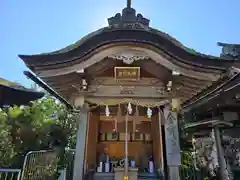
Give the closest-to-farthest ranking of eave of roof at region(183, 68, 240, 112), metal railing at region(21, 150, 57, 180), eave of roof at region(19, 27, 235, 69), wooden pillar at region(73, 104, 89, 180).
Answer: eave of roof at region(19, 27, 235, 69)
wooden pillar at region(73, 104, 89, 180)
metal railing at region(21, 150, 57, 180)
eave of roof at region(183, 68, 240, 112)

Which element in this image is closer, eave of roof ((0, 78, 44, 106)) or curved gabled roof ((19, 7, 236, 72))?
curved gabled roof ((19, 7, 236, 72))

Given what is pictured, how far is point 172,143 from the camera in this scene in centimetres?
482

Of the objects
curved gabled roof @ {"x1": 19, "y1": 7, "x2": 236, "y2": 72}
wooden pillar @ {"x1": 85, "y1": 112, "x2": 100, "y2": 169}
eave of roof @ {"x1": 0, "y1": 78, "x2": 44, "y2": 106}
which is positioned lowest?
wooden pillar @ {"x1": 85, "y1": 112, "x2": 100, "y2": 169}

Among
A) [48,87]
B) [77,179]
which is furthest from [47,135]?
[77,179]

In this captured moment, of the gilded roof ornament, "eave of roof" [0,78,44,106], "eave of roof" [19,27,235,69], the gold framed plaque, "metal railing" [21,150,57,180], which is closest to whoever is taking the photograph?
"eave of roof" [19,27,235,69]

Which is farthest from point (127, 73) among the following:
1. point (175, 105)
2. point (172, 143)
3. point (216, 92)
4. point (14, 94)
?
point (216, 92)

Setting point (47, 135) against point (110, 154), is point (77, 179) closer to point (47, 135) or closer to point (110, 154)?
point (110, 154)

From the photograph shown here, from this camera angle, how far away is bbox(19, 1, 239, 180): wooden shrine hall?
4.60 m

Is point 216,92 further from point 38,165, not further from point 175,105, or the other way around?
point 38,165

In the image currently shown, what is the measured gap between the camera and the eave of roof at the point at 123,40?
4.54m

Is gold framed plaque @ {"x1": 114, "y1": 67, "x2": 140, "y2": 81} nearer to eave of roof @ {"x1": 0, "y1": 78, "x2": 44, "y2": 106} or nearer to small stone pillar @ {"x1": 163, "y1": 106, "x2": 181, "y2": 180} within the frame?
small stone pillar @ {"x1": 163, "y1": 106, "x2": 181, "y2": 180}

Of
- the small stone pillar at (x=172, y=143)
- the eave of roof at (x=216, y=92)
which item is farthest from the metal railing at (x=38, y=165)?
the eave of roof at (x=216, y=92)

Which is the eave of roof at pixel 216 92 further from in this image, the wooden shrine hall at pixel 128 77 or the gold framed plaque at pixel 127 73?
the gold framed plaque at pixel 127 73

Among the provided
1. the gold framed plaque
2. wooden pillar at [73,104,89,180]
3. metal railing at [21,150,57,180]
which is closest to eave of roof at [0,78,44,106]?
metal railing at [21,150,57,180]
